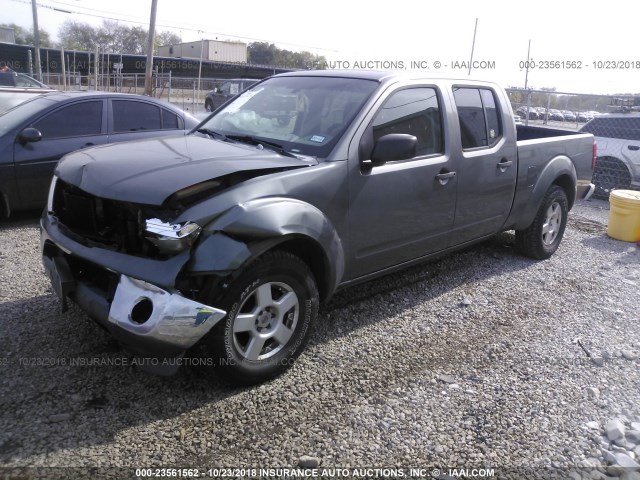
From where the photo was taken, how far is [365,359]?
3617 millimetres

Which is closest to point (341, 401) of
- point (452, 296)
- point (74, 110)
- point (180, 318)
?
point (180, 318)

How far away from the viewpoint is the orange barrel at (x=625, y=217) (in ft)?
22.9

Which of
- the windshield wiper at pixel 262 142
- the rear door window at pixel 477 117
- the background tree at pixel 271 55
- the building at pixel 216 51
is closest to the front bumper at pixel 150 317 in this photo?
the windshield wiper at pixel 262 142

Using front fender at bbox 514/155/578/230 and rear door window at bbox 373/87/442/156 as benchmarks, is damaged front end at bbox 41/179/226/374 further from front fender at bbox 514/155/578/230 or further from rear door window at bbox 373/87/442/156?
front fender at bbox 514/155/578/230

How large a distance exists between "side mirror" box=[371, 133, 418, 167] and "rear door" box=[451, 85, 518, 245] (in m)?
1.00

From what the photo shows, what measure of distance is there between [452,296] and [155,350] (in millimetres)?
2893

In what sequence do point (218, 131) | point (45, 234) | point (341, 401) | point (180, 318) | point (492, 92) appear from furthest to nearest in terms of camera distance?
point (492, 92) < point (218, 131) < point (45, 234) < point (341, 401) < point (180, 318)

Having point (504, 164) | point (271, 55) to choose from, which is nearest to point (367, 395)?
point (504, 164)

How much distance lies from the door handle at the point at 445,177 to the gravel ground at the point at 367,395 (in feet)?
3.47

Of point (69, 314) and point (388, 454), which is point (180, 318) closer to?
point (388, 454)

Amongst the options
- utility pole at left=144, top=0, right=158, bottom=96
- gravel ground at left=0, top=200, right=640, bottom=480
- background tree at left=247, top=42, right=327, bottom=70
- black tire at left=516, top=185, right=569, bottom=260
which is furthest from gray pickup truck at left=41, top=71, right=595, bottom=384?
background tree at left=247, top=42, right=327, bottom=70

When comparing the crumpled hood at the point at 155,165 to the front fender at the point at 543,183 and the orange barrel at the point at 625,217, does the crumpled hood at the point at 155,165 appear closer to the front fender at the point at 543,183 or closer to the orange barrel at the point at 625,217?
the front fender at the point at 543,183

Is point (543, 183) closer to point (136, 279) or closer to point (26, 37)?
point (136, 279)

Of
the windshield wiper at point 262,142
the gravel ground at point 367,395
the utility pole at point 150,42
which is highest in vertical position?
the utility pole at point 150,42
